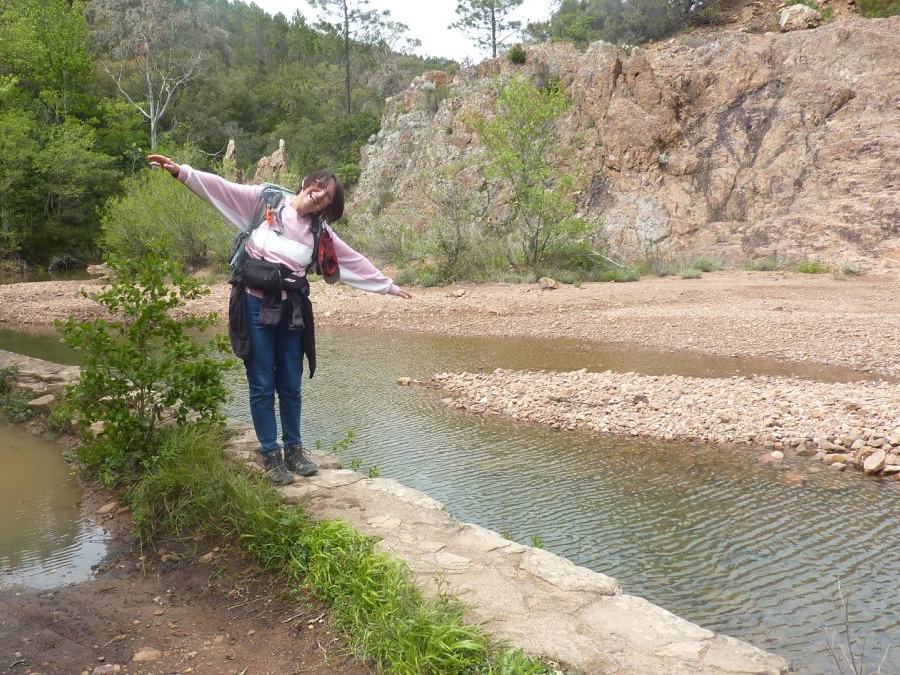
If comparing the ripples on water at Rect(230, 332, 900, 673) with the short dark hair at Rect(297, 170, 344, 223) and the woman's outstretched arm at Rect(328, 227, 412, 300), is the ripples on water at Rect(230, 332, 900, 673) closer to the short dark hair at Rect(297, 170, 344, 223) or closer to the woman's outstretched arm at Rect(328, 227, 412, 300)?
the woman's outstretched arm at Rect(328, 227, 412, 300)

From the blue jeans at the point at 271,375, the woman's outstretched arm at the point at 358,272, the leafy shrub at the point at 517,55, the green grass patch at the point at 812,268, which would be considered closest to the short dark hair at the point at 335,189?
the woman's outstretched arm at the point at 358,272

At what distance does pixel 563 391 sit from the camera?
23.8 ft

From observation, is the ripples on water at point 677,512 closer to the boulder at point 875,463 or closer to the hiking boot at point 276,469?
the boulder at point 875,463

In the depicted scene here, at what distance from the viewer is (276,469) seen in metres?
3.93

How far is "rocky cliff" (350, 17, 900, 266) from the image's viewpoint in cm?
1803

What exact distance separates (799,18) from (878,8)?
92.7 inches

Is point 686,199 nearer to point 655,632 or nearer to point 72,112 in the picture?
point 655,632

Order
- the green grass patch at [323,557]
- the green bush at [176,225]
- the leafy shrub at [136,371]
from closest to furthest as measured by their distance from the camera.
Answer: the green grass patch at [323,557], the leafy shrub at [136,371], the green bush at [176,225]

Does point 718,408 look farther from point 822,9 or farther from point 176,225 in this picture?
point 822,9

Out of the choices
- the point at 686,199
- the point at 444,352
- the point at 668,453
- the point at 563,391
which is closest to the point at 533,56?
the point at 686,199

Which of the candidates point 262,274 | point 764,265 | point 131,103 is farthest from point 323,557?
point 131,103

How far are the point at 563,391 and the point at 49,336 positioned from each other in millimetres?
9240

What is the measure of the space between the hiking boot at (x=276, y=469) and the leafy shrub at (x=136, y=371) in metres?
0.53

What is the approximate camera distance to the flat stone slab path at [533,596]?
2350 millimetres
